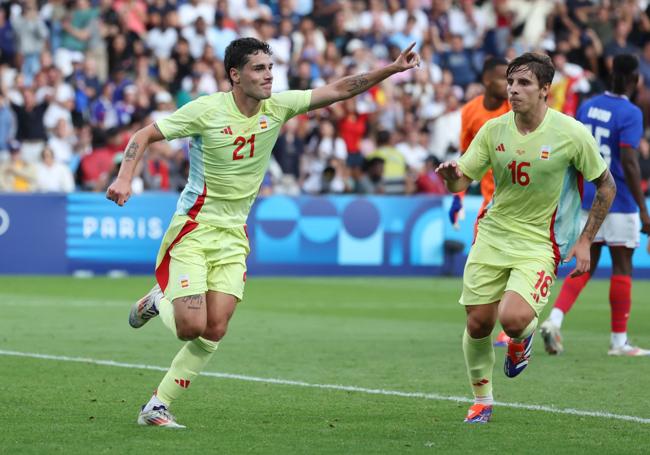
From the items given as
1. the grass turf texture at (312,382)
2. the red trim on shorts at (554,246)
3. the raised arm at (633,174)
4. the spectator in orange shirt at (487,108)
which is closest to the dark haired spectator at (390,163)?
the grass turf texture at (312,382)

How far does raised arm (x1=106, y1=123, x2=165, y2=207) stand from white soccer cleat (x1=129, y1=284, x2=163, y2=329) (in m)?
1.13

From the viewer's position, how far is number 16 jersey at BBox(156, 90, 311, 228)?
8141mm

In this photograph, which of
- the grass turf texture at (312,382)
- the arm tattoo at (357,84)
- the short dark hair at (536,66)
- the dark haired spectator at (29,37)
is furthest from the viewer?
the dark haired spectator at (29,37)

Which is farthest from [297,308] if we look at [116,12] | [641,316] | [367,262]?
[116,12]

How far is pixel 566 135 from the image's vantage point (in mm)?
8203

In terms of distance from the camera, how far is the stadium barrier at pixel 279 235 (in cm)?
2081

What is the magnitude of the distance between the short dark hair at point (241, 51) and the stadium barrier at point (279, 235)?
1286 cm

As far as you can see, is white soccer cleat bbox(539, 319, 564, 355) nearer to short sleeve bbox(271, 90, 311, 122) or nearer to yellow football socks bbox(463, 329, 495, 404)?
yellow football socks bbox(463, 329, 495, 404)

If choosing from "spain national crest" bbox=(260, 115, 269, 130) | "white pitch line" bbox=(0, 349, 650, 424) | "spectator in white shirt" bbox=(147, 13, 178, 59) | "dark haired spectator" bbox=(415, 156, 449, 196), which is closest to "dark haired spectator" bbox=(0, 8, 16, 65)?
"spectator in white shirt" bbox=(147, 13, 178, 59)

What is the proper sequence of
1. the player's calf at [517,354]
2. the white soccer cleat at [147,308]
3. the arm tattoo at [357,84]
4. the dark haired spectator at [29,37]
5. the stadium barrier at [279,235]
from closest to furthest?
1. the player's calf at [517,354]
2. the arm tattoo at [357,84]
3. the white soccer cleat at [147,308]
4. the stadium barrier at [279,235]
5. the dark haired spectator at [29,37]

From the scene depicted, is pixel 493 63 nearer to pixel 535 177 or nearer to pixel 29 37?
pixel 535 177

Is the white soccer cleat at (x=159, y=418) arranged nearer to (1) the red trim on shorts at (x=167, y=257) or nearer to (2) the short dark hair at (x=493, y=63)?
(1) the red trim on shorts at (x=167, y=257)

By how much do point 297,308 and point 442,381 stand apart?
6478 mm

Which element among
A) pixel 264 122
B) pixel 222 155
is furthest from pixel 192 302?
pixel 264 122
